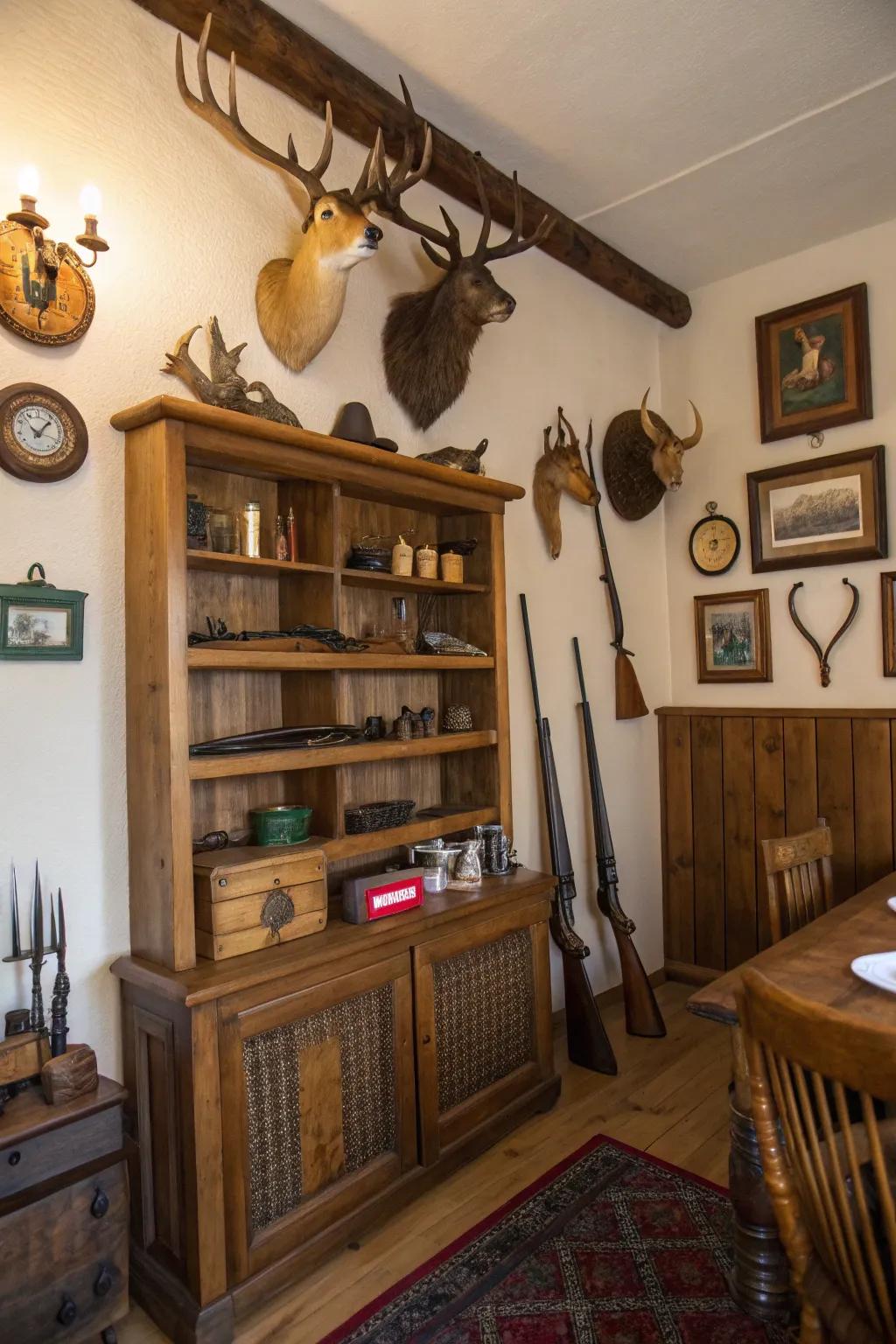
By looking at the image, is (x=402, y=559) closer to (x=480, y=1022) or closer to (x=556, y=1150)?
(x=480, y=1022)

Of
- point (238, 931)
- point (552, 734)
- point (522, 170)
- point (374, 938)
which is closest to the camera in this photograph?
point (238, 931)

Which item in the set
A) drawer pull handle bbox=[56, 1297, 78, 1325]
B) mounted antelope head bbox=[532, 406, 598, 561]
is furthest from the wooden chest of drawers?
mounted antelope head bbox=[532, 406, 598, 561]

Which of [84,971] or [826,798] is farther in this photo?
[826,798]

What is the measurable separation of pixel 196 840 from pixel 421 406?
4.94 ft

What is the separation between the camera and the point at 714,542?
141 inches

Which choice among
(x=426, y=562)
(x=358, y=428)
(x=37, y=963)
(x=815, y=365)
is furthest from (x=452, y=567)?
(x=815, y=365)

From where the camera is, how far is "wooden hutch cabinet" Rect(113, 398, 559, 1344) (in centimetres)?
168

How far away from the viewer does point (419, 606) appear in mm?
2672

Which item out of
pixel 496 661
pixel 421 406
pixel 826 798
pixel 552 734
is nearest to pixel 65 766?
pixel 496 661

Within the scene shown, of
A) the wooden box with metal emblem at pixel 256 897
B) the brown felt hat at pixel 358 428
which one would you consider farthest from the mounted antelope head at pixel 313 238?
the wooden box with metal emblem at pixel 256 897

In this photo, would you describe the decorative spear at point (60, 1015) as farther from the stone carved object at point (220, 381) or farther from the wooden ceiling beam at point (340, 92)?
the wooden ceiling beam at point (340, 92)

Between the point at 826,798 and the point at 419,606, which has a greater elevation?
the point at 419,606

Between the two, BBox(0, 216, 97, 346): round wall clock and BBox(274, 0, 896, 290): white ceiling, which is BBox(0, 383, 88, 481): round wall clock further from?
BBox(274, 0, 896, 290): white ceiling

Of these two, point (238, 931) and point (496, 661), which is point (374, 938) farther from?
point (496, 661)
